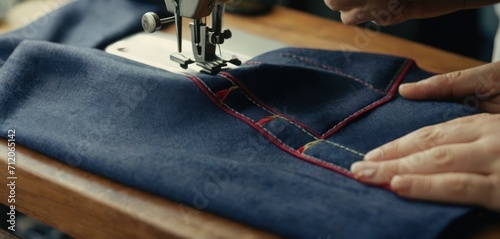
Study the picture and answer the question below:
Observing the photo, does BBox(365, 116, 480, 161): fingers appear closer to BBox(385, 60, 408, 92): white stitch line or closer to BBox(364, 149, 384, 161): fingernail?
BBox(364, 149, 384, 161): fingernail

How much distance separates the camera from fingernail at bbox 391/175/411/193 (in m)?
0.76

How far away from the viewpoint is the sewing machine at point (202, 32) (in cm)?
104

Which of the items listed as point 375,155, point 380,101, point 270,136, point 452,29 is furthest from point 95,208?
point 452,29

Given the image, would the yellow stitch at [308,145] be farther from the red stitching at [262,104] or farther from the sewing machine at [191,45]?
the sewing machine at [191,45]

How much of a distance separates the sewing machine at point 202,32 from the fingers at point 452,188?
1.45 ft

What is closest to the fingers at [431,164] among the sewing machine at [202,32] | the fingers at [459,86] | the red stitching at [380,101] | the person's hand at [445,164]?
the person's hand at [445,164]

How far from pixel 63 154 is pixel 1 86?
231 millimetres

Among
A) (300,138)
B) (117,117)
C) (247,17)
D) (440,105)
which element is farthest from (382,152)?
(247,17)

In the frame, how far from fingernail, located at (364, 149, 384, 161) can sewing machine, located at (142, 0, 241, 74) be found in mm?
353

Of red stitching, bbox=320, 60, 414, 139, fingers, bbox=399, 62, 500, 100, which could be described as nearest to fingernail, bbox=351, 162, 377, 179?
red stitching, bbox=320, 60, 414, 139

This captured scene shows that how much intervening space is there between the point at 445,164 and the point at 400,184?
0.08 m

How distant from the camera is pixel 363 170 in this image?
0.80 metres

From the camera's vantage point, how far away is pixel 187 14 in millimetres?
1027

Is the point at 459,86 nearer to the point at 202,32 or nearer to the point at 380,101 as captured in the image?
the point at 380,101
